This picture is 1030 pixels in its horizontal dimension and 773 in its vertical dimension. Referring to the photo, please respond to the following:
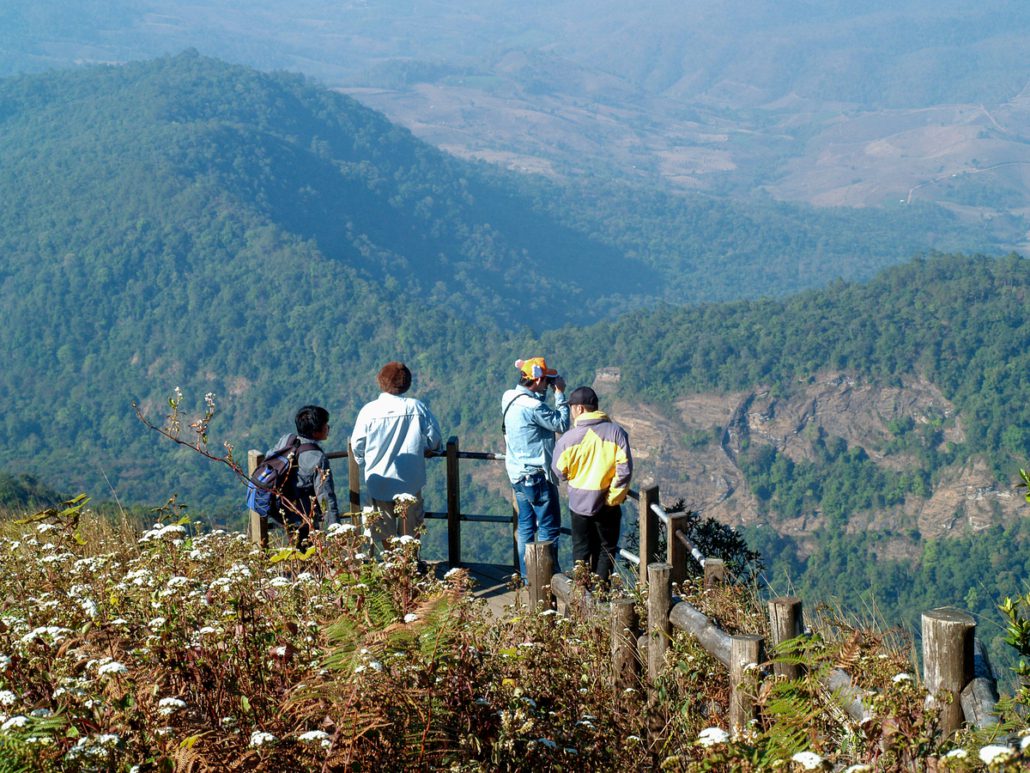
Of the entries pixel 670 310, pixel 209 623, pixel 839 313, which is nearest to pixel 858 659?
pixel 209 623

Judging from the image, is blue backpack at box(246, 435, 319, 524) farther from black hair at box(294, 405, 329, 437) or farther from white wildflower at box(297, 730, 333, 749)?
white wildflower at box(297, 730, 333, 749)

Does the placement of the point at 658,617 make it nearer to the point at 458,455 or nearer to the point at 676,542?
the point at 676,542

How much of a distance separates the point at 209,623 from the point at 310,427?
7.05 feet

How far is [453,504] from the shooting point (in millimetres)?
6625

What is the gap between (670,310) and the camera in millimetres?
91688

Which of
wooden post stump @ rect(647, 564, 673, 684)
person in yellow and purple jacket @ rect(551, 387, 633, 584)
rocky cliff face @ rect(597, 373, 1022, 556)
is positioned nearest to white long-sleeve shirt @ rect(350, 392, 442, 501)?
person in yellow and purple jacket @ rect(551, 387, 633, 584)

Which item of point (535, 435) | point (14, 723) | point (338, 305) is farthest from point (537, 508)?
point (338, 305)

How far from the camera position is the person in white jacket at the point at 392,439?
5.60 meters

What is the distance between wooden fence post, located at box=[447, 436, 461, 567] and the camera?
6266 mm

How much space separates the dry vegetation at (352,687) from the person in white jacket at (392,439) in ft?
6.94

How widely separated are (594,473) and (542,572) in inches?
38.6

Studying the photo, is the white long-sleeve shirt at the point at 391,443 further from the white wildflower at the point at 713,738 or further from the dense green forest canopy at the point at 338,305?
the dense green forest canopy at the point at 338,305

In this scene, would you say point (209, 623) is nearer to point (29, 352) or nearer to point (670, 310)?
point (670, 310)

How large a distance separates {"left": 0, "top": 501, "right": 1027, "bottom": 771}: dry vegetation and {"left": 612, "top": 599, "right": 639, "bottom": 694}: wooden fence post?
233 millimetres
